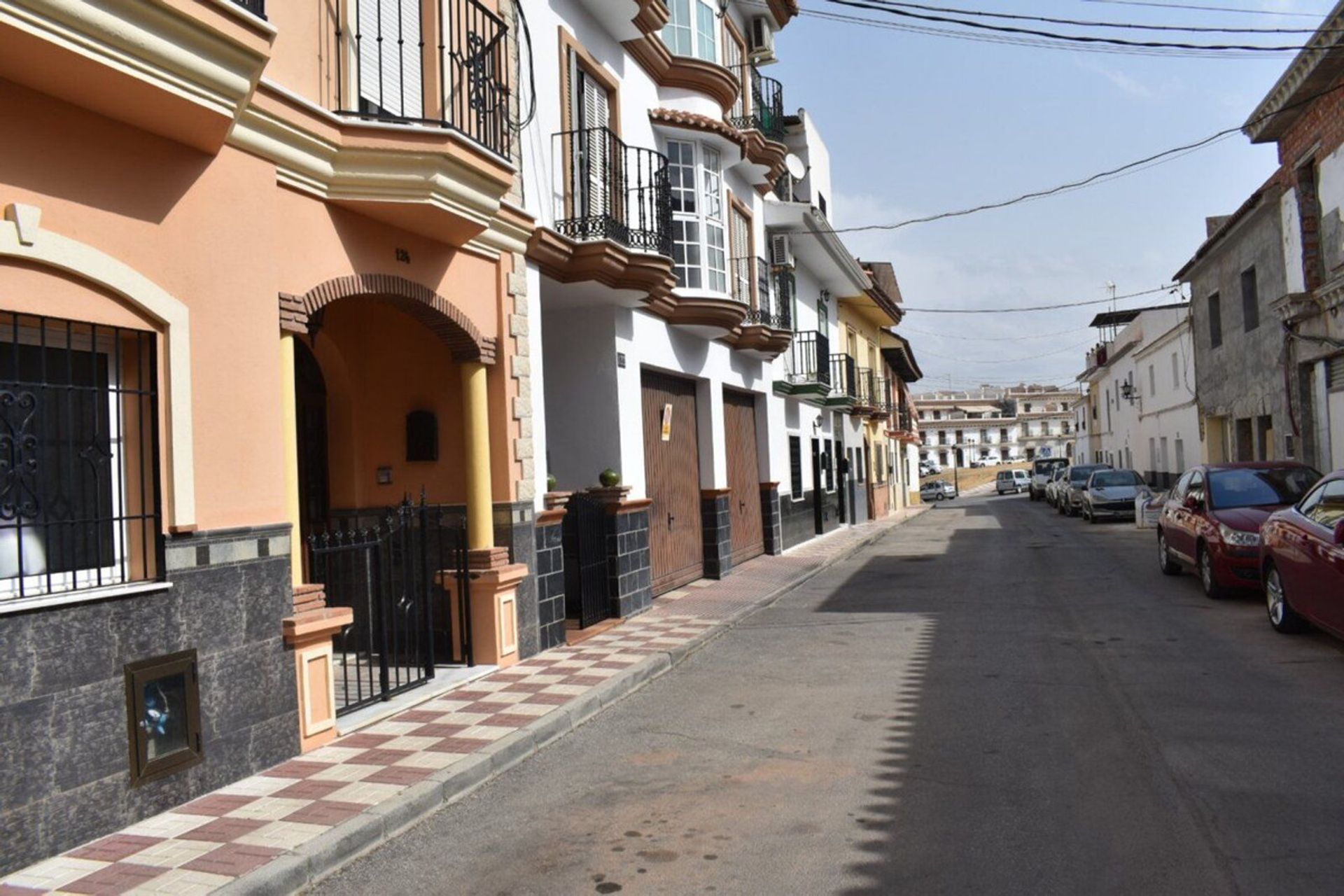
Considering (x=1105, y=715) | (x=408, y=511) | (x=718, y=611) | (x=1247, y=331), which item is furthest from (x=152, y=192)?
(x=1247, y=331)

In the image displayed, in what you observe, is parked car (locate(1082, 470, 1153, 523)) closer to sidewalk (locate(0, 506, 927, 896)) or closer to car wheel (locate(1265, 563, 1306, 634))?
car wheel (locate(1265, 563, 1306, 634))

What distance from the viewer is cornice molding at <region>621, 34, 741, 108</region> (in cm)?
1332

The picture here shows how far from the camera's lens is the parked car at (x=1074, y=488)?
1209 inches

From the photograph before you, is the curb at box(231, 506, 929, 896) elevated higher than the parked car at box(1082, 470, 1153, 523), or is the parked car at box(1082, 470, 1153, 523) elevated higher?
the parked car at box(1082, 470, 1153, 523)

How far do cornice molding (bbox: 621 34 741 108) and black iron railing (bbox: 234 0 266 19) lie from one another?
7713mm

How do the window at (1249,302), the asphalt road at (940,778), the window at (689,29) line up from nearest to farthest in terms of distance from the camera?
the asphalt road at (940,778) < the window at (689,29) < the window at (1249,302)

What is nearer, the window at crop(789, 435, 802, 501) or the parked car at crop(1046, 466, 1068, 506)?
the window at crop(789, 435, 802, 501)

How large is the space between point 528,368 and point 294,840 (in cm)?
556

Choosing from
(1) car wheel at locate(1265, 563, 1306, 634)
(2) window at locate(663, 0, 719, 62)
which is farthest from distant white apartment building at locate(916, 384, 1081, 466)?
(1) car wheel at locate(1265, 563, 1306, 634)

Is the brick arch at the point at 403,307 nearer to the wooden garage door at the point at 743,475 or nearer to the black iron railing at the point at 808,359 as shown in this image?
the wooden garage door at the point at 743,475

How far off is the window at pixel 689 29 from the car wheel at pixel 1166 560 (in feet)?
32.0

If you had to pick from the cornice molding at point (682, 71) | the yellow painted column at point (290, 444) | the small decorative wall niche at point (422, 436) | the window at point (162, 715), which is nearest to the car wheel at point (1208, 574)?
the small decorative wall niche at point (422, 436)

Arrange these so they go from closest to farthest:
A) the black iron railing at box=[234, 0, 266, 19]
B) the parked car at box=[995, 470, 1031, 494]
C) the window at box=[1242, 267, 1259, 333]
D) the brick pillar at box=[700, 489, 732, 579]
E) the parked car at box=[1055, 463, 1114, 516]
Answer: the black iron railing at box=[234, 0, 266, 19]
the brick pillar at box=[700, 489, 732, 579]
the window at box=[1242, 267, 1259, 333]
the parked car at box=[1055, 463, 1114, 516]
the parked car at box=[995, 470, 1031, 494]

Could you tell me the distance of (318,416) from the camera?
972 cm
